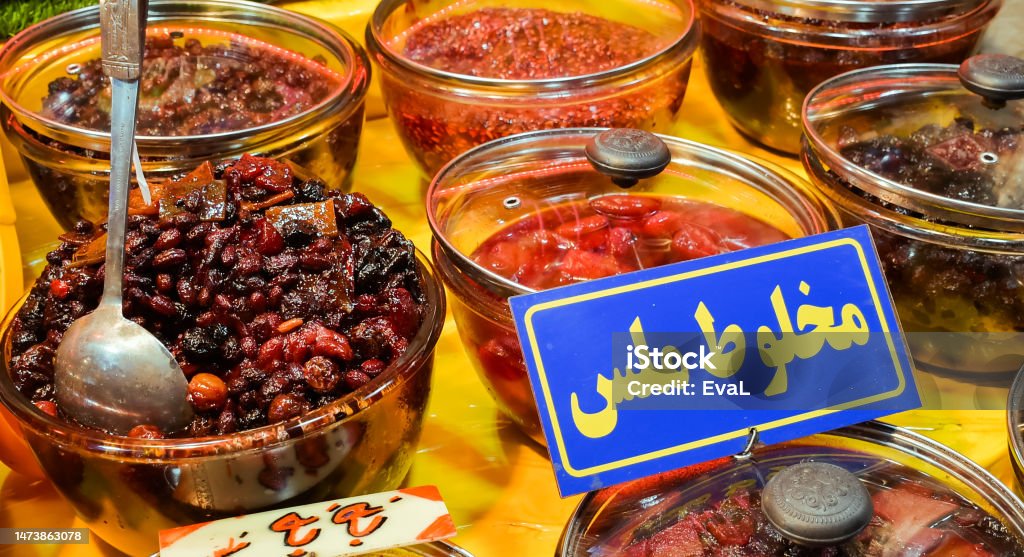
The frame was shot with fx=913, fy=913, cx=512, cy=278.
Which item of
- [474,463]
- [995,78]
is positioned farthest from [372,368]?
[995,78]

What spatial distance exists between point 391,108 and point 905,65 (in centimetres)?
105

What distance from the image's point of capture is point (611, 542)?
110 centimetres

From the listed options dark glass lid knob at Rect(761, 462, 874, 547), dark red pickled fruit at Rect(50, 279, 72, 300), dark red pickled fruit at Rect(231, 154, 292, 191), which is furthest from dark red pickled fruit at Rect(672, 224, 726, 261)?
dark red pickled fruit at Rect(50, 279, 72, 300)

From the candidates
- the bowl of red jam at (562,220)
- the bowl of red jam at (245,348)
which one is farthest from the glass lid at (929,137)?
the bowl of red jam at (245,348)

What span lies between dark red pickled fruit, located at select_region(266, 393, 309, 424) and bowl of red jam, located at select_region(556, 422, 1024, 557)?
36 centimetres

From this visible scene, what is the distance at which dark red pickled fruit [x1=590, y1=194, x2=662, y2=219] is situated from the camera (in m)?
1.43

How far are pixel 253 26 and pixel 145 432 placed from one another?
4.29 ft

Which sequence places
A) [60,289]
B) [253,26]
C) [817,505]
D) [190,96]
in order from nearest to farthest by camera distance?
[817,505] < [60,289] < [190,96] < [253,26]

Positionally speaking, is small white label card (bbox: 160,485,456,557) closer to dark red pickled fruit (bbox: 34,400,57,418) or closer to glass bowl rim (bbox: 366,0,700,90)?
dark red pickled fruit (bbox: 34,400,57,418)

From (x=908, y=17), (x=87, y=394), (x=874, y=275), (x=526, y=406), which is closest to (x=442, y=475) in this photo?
(x=526, y=406)

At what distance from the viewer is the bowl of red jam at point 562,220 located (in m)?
1.32

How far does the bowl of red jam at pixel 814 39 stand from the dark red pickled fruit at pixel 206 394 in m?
1.45

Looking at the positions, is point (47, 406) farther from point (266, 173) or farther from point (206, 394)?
point (266, 173)

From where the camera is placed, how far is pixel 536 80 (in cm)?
174
